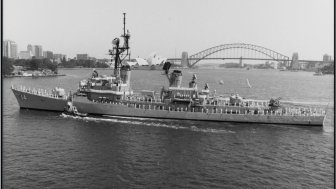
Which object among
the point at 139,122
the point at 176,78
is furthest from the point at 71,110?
the point at 176,78

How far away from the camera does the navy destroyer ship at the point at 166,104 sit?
155 feet

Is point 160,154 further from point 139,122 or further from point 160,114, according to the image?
point 160,114

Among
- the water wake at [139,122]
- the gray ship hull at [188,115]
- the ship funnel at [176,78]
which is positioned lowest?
the water wake at [139,122]

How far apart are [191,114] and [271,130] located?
11.3 m

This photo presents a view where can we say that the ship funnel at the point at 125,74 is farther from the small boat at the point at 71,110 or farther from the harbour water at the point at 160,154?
the small boat at the point at 71,110

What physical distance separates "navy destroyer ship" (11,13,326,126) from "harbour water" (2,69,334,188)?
5.83 ft

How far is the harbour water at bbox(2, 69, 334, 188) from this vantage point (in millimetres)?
25822

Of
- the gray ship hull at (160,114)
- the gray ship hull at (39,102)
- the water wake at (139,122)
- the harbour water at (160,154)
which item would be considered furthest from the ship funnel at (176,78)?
the gray ship hull at (39,102)

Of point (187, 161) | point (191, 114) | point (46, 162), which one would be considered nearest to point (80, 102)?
point (191, 114)

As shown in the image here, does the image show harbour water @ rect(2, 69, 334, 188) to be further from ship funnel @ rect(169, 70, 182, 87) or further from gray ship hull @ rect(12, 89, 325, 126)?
ship funnel @ rect(169, 70, 182, 87)

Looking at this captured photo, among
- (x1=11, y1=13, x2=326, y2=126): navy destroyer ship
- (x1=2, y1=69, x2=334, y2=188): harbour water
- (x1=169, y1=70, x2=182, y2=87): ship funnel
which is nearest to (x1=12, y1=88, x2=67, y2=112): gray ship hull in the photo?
(x1=11, y1=13, x2=326, y2=126): navy destroyer ship

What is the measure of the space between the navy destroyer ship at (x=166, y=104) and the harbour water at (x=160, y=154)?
5.83 ft

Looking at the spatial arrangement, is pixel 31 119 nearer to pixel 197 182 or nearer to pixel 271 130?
pixel 197 182

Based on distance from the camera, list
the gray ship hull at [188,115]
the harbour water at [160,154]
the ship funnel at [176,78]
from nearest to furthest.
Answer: the harbour water at [160,154], the gray ship hull at [188,115], the ship funnel at [176,78]
